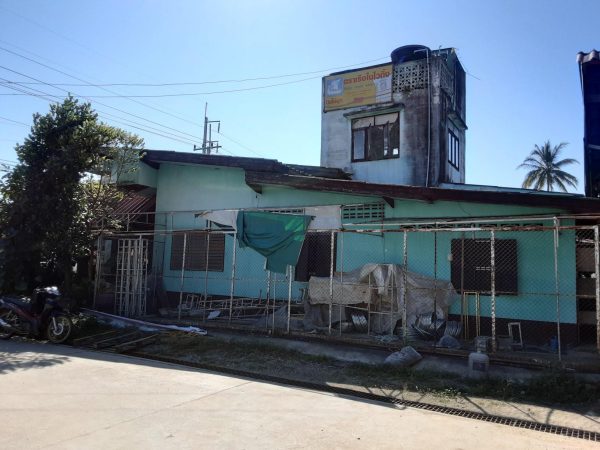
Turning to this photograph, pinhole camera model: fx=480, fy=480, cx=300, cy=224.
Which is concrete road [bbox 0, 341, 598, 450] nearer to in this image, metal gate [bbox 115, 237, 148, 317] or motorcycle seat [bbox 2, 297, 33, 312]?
motorcycle seat [bbox 2, 297, 33, 312]

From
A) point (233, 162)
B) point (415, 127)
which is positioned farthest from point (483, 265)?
point (415, 127)

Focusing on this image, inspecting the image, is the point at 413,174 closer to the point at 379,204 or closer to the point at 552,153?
the point at 379,204

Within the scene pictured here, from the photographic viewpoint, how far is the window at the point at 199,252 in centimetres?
1409

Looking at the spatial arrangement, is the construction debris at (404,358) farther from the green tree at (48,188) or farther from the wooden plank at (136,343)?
the green tree at (48,188)

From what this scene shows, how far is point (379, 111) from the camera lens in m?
18.1

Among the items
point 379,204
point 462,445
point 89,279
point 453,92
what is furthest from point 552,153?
point 462,445

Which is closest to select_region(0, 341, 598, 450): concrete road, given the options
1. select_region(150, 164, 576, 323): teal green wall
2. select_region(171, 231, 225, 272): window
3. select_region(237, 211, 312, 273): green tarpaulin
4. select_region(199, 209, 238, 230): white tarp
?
select_region(237, 211, 312, 273): green tarpaulin

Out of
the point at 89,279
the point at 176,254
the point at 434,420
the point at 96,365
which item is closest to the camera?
the point at 434,420

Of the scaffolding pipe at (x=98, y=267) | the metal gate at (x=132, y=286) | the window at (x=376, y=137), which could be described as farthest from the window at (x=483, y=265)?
the scaffolding pipe at (x=98, y=267)

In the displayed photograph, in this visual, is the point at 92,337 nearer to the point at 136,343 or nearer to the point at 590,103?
A: the point at 136,343

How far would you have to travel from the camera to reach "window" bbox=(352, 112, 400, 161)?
1767 centimetres

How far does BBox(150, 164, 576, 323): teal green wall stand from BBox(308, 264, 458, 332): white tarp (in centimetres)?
53

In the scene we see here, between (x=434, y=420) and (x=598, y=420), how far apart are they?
6.51 ft

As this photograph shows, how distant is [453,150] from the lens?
19.2m
